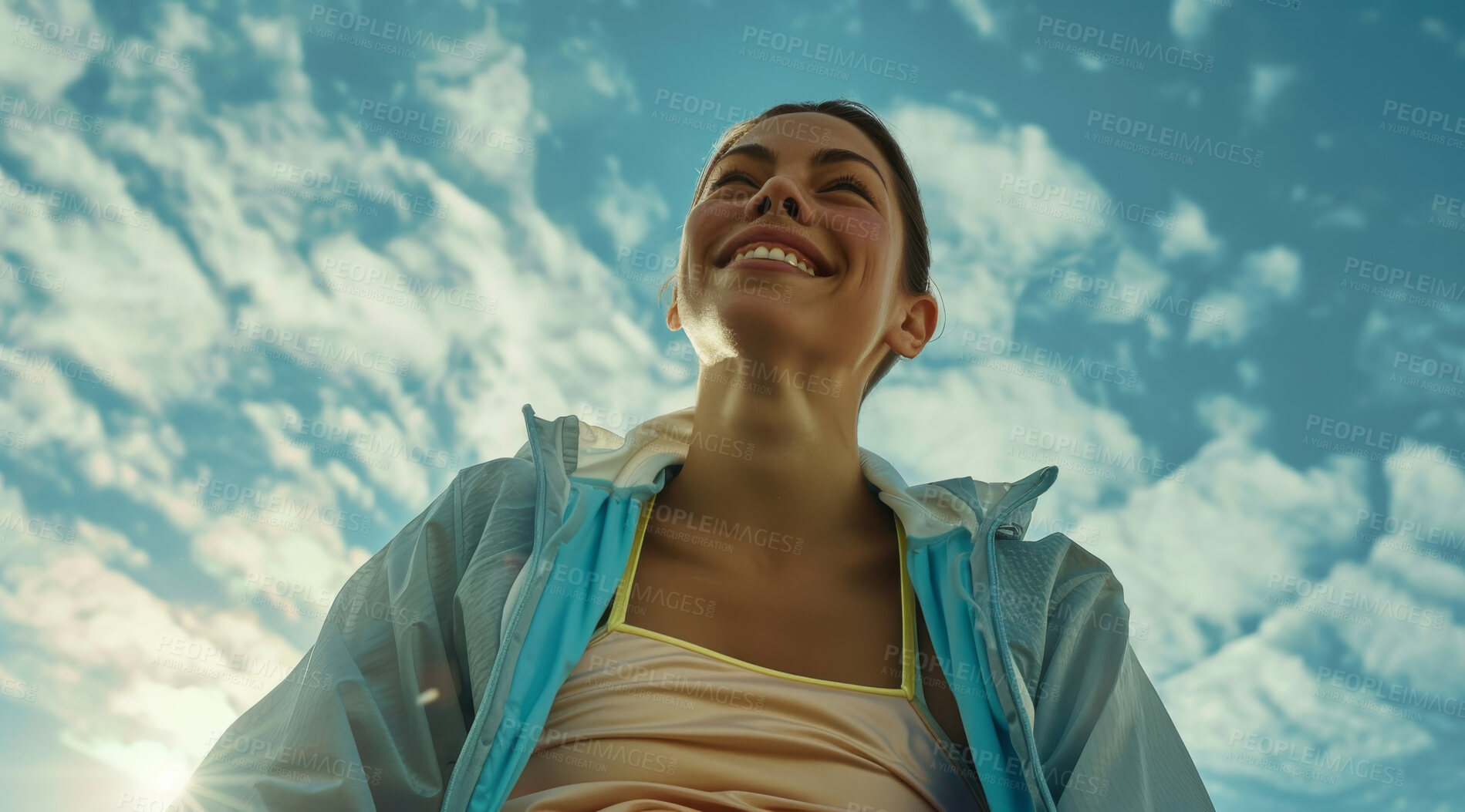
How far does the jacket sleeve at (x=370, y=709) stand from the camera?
2012mm

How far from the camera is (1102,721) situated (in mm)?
2322

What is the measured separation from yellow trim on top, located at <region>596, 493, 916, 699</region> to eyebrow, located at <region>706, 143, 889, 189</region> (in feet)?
4.82

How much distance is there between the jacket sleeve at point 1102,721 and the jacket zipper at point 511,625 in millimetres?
1405

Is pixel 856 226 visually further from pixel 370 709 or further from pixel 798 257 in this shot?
pixel 370 709

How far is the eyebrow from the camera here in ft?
11.0

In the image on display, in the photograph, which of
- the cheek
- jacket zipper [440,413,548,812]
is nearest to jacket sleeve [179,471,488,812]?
jacket zipper [440,413,548,812]

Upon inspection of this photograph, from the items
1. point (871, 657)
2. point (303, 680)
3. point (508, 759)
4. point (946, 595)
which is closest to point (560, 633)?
point (508, 759)

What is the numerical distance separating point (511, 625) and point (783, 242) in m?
1.48

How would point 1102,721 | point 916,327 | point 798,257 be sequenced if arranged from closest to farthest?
1. point 1102,721
2. point 798,257
3. point 916,327

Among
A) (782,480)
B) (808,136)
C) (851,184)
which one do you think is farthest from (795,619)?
(808,136)

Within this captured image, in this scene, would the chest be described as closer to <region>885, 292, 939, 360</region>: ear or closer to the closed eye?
<region>885, 292, 939, 360</region>: ear

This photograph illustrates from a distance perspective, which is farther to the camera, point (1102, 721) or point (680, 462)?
point (680, 462)

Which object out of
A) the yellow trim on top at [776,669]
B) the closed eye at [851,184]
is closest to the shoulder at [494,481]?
the yellow trim on top at [776,669]

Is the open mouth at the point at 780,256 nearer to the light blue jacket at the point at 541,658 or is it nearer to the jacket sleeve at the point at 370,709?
the light blue jacket at the point at 541,658
